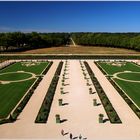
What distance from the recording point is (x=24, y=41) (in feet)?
450

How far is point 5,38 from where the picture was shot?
4705 inches

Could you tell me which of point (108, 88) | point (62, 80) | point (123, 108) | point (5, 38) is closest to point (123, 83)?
point (108, 88)

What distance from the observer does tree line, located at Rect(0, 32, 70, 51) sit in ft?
402

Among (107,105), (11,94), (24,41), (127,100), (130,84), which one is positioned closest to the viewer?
(107,105)

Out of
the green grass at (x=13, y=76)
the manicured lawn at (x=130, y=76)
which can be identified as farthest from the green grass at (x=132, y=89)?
the green grass at (x=13, y=76)

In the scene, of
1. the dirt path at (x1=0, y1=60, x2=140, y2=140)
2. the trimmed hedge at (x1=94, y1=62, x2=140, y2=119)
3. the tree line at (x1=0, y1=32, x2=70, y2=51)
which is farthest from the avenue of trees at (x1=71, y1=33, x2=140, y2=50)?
the dirt path at (x1=0, y1=60, x2=140, y2=140)

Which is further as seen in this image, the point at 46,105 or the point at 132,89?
the point at 132,89

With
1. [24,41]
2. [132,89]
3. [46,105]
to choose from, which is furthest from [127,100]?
[24,41]

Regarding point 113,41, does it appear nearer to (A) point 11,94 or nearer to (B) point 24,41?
(B) point 24,41

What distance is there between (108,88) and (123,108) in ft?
34.4

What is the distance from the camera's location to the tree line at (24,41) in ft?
402

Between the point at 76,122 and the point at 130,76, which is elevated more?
the point at 130,76

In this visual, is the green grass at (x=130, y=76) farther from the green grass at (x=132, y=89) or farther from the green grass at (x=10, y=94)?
the green grass at (x=10, y=94)

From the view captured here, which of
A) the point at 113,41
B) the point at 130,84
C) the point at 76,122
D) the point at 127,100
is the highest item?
the point at 113,41
